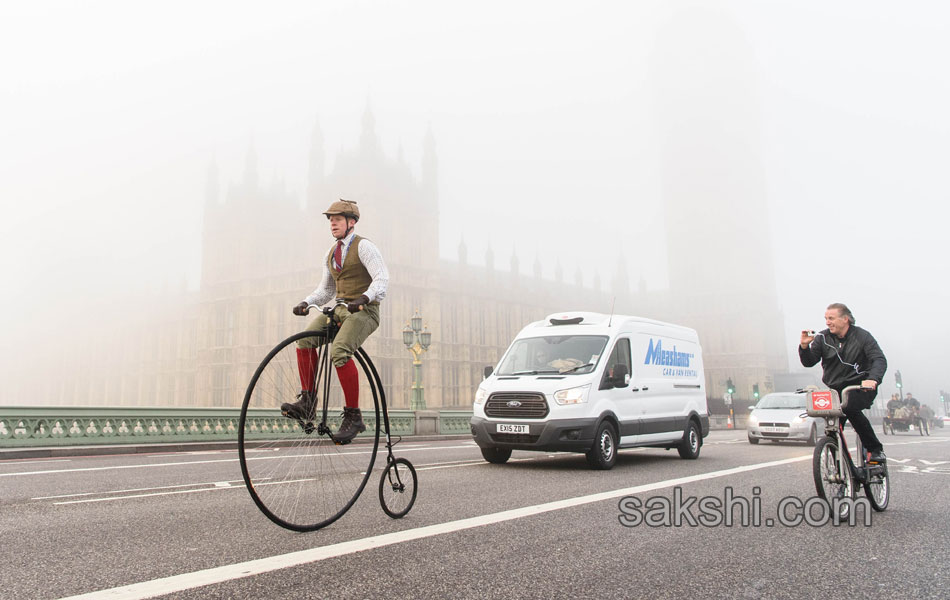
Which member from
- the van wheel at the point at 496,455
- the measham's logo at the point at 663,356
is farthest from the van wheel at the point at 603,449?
the measham's logo at the point at 663,356

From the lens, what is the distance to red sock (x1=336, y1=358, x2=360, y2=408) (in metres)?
4.36

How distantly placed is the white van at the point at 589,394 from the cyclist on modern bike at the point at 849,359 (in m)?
3.65

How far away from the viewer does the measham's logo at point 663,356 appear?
10711 mm

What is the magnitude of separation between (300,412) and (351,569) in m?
1.18

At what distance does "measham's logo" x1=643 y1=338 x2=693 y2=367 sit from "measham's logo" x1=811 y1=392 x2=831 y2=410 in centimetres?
512

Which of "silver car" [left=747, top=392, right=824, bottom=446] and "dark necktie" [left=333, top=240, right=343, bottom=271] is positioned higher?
"dark necktie" [left=333, top=240, right=343, bottom=271]

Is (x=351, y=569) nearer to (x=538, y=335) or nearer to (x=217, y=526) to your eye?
(x=217, y=526)

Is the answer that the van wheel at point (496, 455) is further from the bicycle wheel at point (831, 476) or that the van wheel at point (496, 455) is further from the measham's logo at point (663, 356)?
the bicycle wheel at point (831, 476)

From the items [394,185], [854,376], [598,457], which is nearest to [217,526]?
[854,376]

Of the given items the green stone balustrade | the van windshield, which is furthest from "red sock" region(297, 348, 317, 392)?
the green stone balustrade

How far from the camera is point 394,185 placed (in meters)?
62.2

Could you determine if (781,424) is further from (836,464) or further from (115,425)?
(115,425)

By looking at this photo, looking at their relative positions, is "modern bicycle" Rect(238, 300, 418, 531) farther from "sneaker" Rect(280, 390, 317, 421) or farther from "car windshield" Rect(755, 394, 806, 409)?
"car windshield" Rect(755, 394, 806, 409)

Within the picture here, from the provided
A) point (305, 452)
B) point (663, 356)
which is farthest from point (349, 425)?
point (663, 356)
